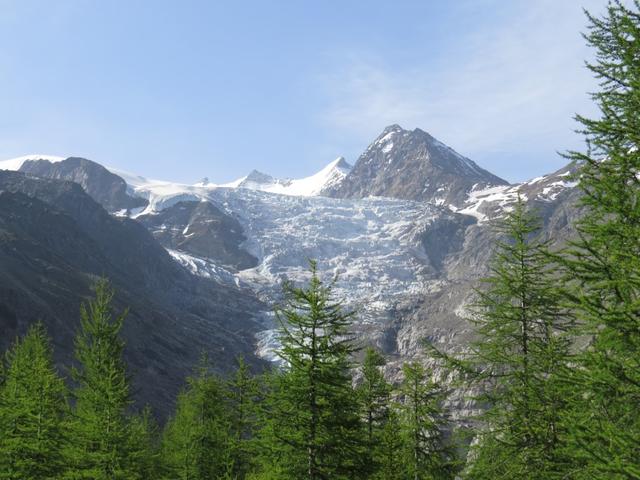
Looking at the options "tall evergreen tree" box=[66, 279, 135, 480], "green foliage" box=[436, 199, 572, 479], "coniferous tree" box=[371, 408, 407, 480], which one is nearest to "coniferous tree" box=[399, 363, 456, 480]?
"coniferous tree" box=[371, 408, 407, 480]

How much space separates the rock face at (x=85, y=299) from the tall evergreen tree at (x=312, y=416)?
64168 millimetres

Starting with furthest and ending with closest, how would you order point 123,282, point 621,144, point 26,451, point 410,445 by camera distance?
point 123,282, point 410,445, point 26,451, point 621,144

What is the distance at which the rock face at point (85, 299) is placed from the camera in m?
99.3

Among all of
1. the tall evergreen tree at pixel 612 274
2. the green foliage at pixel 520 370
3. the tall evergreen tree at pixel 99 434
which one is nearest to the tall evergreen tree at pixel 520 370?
the green foliage at pixel 520 370

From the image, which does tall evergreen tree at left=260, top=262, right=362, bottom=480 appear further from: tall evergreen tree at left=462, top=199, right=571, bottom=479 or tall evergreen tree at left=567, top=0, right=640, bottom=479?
tall evergreen tree at left=567, top=0, right=640, bottom=479

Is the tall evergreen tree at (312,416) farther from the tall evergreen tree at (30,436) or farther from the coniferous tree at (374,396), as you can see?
the coniferous tree at (374,396)

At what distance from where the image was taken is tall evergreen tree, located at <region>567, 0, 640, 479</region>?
702cm

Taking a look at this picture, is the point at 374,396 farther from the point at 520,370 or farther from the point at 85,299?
the point at 85,299

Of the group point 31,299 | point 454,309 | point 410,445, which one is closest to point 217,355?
point 31,299

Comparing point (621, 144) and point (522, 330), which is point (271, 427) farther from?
point (621, 144)

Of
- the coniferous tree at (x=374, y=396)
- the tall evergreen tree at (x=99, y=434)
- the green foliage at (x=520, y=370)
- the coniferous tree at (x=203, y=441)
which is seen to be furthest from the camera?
the coniferous tree at (x=203, y=441)

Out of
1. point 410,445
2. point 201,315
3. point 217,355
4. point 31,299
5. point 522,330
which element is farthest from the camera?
point 201,315

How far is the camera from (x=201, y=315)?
19225cm

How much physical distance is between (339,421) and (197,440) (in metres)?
16.3
